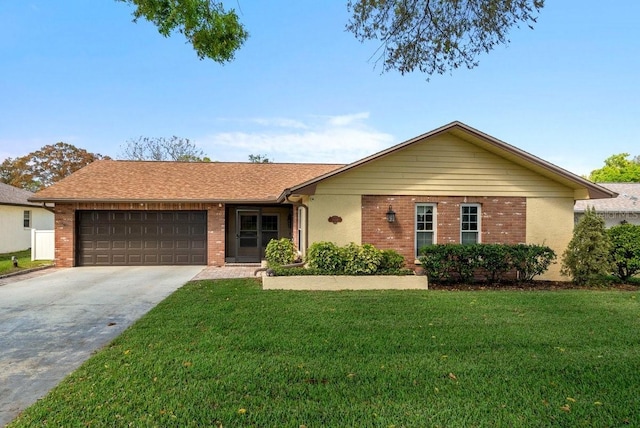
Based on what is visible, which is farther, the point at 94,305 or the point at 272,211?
the point at 272,211

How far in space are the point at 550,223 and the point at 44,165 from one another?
161ft

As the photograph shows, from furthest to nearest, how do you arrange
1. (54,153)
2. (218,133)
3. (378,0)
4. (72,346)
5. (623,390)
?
(54,153) < (218,133) < (378,0) < (72,346) < (623,390)

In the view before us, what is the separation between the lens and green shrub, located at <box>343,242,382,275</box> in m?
9.60

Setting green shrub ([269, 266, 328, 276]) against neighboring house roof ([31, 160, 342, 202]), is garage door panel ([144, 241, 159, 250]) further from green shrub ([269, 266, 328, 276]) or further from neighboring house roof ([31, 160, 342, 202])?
green shrub ([269, 266, 328, 276])

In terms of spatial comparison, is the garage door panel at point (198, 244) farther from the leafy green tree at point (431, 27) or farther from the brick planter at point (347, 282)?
the leafy green tree at point (431, 27)

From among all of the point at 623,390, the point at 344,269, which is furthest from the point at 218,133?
the point at 623,390

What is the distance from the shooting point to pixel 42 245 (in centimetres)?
1541

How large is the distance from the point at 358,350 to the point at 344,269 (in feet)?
16.1

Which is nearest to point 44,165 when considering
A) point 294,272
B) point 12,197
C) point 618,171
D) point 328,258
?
point 12,197

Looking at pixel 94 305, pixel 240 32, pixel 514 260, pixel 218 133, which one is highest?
pixel 218 133

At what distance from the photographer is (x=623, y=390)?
374cm

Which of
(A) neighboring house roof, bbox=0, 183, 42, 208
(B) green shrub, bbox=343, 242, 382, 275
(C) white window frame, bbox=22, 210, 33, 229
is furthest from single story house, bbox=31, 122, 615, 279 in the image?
(C) white window frame, bbox=22, 210, 33, 229

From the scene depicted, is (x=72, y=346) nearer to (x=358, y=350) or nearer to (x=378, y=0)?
(x=358, y=350)

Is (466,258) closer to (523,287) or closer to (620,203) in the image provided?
(523,287)
